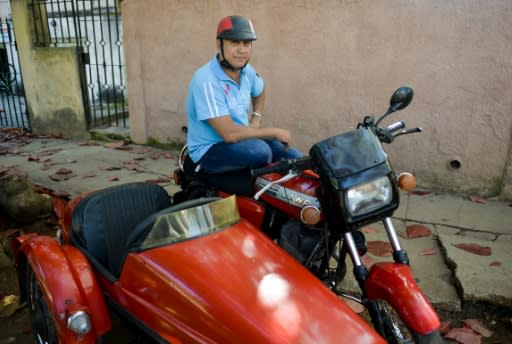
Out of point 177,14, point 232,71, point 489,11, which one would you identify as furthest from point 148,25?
point 489,11

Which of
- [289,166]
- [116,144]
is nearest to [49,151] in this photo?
[116,144]

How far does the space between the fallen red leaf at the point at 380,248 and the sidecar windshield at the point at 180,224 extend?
1633 mm

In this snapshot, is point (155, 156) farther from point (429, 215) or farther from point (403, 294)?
point (403, 294)

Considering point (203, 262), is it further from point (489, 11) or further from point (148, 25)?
point (148, 25)

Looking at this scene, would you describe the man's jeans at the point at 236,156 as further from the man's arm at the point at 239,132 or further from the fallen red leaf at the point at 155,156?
the fallen red leaf at the point at 155,156

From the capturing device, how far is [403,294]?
181cm

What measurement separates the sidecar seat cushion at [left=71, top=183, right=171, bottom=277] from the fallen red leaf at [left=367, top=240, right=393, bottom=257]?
65.1 inches

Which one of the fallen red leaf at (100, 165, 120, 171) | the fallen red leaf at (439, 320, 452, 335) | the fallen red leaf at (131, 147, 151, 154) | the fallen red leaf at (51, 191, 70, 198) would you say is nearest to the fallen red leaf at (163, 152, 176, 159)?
the fallen red leaf at (131, 147, 151, 154)

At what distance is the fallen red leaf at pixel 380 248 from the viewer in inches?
124

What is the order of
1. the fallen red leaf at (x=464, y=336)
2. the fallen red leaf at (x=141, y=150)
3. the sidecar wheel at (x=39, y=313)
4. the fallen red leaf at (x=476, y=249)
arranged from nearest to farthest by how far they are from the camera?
the sidecar wheel at (x=39, y=313) < the fallen red leaf at (x=464, y=336) < the fallen red leaf at (x=476, y=249) < the fallen red leaf at (x=141, y=150)

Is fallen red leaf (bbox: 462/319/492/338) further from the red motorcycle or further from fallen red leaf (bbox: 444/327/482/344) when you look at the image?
the red motorcycle

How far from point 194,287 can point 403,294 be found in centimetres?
87

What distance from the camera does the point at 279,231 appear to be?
244cm

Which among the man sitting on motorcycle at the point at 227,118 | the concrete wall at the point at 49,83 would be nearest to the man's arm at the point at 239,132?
the man sitting on motorcycle at the point at 227,118
